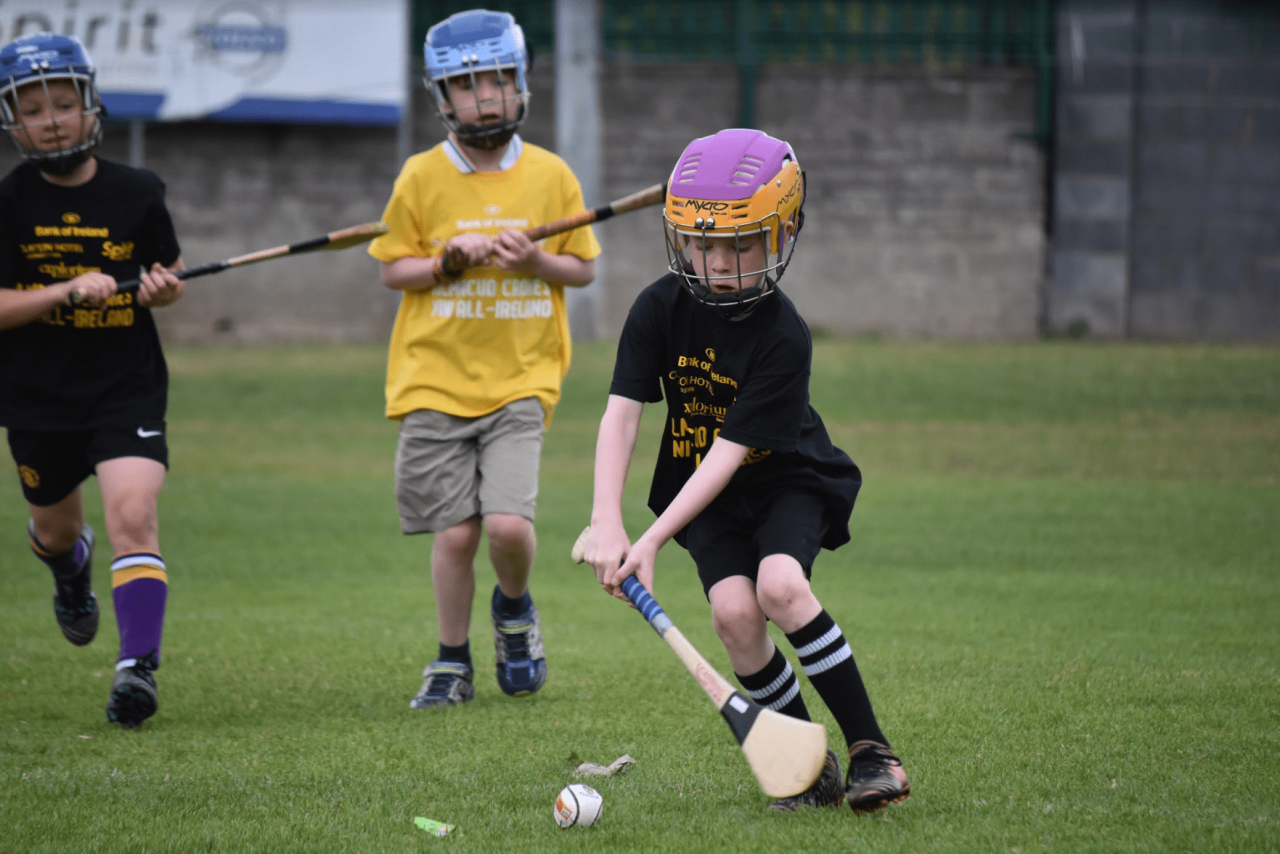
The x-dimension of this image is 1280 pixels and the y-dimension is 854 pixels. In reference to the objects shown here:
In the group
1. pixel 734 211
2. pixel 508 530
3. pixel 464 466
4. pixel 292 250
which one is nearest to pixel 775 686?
pixel 734 211

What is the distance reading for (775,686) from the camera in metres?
3.37

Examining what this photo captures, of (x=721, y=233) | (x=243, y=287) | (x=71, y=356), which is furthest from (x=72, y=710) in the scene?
(x=243, y=287)

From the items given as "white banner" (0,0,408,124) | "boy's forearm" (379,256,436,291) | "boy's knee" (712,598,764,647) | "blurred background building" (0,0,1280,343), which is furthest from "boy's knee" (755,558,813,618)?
"white banner" (0,0,408,124)

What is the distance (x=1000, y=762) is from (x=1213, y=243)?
12131 mm

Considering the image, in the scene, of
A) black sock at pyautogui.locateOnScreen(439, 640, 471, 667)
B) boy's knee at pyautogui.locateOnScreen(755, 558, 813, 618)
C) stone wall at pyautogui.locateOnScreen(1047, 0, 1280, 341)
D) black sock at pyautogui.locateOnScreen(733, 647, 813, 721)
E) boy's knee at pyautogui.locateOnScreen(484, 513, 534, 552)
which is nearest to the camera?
boy's knee at pyautogui.locateOnScreen(755, 558, 813, 618)

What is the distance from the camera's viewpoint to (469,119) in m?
4.51

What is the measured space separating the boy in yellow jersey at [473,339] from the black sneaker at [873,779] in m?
1.60

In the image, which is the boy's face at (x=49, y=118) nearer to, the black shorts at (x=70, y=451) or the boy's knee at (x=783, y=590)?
the black shorts at (x=70, y=451)

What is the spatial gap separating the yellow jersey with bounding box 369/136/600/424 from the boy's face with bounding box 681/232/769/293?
1.49 meters

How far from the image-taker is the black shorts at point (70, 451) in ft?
14.2

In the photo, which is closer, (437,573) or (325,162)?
(437,573)

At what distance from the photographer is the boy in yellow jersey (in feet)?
14.7

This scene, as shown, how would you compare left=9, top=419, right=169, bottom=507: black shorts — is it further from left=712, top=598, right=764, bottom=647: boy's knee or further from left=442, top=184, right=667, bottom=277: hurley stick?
left=712, top=598, right=764, bottom=647: boy's knee

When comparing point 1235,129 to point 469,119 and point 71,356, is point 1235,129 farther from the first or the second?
point 71,356
